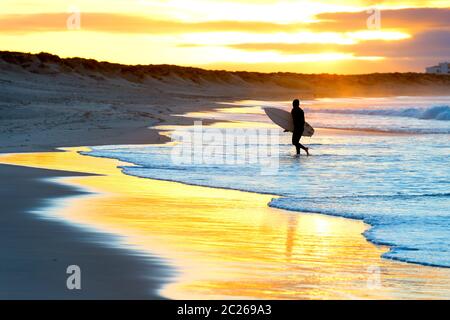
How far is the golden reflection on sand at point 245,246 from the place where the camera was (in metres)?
7.45

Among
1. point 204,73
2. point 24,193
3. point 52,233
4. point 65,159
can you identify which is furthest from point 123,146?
point 204,73

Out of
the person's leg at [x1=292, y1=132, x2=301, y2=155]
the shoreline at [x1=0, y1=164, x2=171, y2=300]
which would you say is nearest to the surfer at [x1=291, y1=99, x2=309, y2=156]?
the person's leg at [x1=292, y1=132, x2=301, y2=155]

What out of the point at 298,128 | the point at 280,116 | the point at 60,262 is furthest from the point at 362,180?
the point at 280,116

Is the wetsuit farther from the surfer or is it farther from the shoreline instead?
the shoreline

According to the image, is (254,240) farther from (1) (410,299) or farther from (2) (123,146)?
(2) (123,146)

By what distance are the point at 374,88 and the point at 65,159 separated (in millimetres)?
164026

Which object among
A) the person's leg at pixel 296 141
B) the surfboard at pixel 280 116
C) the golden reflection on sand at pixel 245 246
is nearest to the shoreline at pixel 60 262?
the golden reflection on sand at pixel 245 246

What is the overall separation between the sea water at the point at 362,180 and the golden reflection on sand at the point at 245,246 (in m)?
0.38

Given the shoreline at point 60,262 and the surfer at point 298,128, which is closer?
the shoreline at point 60,262

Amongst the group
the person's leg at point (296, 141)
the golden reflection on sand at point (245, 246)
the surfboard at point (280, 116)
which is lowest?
the golden reflection on sand at point (245, 246)

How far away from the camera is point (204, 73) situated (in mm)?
169125

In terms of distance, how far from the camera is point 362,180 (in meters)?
15.5

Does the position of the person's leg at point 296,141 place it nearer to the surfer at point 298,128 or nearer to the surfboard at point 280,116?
the surfer at point 298,128

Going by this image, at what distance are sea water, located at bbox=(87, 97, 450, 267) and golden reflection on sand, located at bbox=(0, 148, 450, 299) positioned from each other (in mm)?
382
